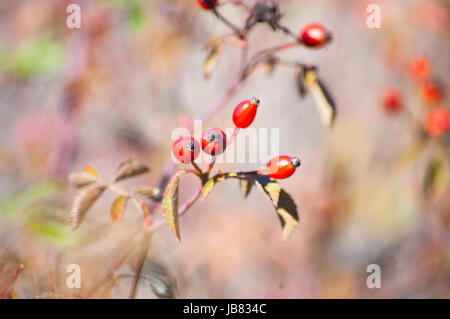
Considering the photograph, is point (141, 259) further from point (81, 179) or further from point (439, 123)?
point (439, 123)

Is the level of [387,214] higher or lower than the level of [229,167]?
lower

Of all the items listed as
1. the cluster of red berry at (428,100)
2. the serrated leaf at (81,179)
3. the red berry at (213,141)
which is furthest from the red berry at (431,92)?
the serrated leaf at (81,179)

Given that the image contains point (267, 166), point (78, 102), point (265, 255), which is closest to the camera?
point (267, 166)

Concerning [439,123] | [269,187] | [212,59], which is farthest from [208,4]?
[439,123]

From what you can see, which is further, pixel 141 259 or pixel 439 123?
pixel 439 123

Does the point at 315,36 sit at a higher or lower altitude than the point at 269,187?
higher
